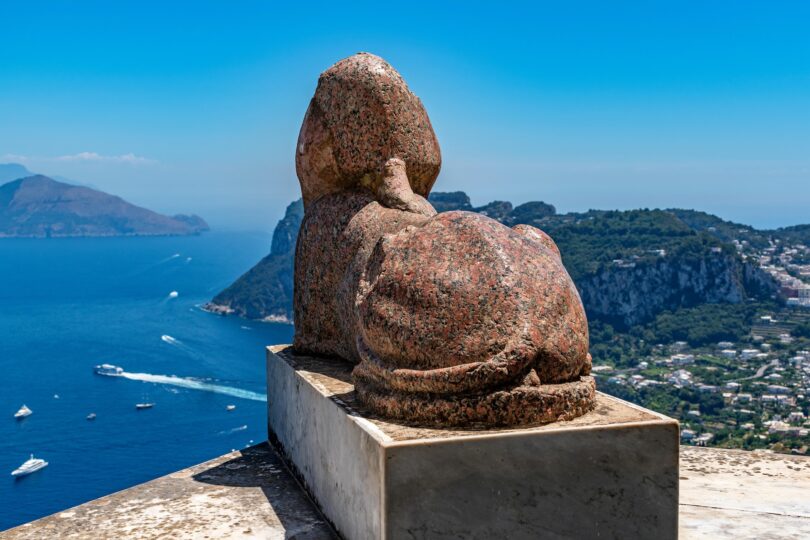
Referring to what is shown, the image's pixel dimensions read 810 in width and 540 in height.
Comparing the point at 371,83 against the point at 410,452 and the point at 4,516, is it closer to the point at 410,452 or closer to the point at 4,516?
the point at 410,452

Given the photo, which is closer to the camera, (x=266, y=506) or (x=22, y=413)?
(x=266, y=506)

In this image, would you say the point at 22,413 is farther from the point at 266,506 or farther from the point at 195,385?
the point at 266,506

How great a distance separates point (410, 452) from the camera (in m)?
4.57

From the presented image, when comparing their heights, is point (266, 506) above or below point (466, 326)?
below

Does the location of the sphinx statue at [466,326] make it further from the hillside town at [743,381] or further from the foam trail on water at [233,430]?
the foam trail on water at [233,430]

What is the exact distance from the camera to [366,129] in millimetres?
7250

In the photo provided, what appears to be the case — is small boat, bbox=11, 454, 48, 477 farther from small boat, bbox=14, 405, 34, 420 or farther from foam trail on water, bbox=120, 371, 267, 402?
foam trail on water, bbox=120, 371, 267, 402

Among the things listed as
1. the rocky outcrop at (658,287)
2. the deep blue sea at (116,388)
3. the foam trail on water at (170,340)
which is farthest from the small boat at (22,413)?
the rocky outcrop at (658,287)

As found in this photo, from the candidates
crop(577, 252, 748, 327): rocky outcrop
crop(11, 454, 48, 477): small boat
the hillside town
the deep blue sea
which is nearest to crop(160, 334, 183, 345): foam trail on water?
the deep blue sea

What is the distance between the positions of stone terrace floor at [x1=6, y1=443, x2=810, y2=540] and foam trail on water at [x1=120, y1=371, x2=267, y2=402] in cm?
5364

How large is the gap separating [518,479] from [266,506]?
2.53 m

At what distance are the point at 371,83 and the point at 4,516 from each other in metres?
39.2

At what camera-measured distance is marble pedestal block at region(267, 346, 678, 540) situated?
4.60 metres

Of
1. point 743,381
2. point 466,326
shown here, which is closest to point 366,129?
point 466,326
